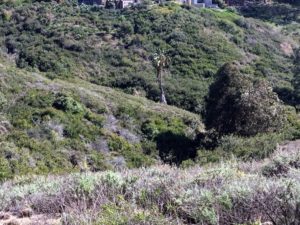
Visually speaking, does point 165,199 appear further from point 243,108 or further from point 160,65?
point 160,65

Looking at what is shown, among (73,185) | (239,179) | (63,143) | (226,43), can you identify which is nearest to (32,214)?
(73,185)

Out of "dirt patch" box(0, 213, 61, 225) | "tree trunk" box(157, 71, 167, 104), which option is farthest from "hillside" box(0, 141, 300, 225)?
"tree trunk" box(157, 71, 167, 104)

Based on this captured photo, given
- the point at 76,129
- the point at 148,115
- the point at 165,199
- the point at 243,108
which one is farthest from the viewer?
the point at 148,115

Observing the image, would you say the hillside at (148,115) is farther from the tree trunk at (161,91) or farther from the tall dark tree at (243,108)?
the tree trunk at (161,91)

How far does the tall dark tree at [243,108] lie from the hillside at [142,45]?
1236 cm

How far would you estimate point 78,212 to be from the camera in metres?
6.28

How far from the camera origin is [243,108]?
1143 inches

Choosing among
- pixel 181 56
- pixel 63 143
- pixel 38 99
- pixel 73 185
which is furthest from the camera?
pixel 181 56

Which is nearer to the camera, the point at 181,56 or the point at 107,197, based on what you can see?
the point at 107,197

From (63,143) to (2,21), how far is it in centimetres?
3869

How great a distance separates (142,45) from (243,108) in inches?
1190

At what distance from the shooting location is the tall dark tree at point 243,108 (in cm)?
2841

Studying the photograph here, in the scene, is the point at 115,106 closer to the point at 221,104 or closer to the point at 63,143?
the point at 221,104

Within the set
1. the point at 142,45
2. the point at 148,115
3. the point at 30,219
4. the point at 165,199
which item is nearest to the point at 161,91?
the point at 142,45
